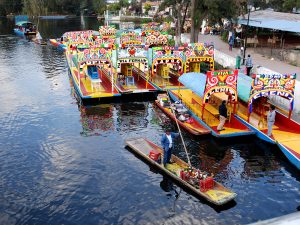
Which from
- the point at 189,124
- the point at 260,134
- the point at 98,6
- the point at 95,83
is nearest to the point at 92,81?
the point at 95,83

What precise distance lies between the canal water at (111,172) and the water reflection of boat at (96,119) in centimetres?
7

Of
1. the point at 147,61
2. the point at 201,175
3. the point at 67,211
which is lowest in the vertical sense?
the point at 67,211

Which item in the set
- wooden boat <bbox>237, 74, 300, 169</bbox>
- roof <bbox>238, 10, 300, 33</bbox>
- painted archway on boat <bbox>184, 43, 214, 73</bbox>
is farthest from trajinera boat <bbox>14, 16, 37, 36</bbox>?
wooden boat <bbox>237, 74, 300, 169</bbox>

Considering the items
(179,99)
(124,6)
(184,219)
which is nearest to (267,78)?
(179,99)

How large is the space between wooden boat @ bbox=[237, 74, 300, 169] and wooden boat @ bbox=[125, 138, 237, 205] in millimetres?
5549

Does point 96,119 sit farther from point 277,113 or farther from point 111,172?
point 277,113

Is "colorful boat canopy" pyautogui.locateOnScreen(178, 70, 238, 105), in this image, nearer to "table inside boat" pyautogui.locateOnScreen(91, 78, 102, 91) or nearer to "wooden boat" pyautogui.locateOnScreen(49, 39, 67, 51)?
"table inside boat" pyautogui.locateOnScreen(91, 78, 102, 91)

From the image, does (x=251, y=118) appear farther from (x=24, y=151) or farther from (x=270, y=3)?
(x=270, y=3)

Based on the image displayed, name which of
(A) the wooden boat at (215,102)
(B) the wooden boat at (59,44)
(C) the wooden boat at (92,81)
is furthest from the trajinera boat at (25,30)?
(A) the wooden boat at (215,102)

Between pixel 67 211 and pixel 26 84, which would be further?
pixel 26 84

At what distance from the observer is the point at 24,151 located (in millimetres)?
20844

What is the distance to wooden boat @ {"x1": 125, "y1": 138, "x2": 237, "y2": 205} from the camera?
15.1 m

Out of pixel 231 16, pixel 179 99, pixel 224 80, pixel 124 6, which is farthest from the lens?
pixel 124 6

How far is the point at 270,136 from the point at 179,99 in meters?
8.62
